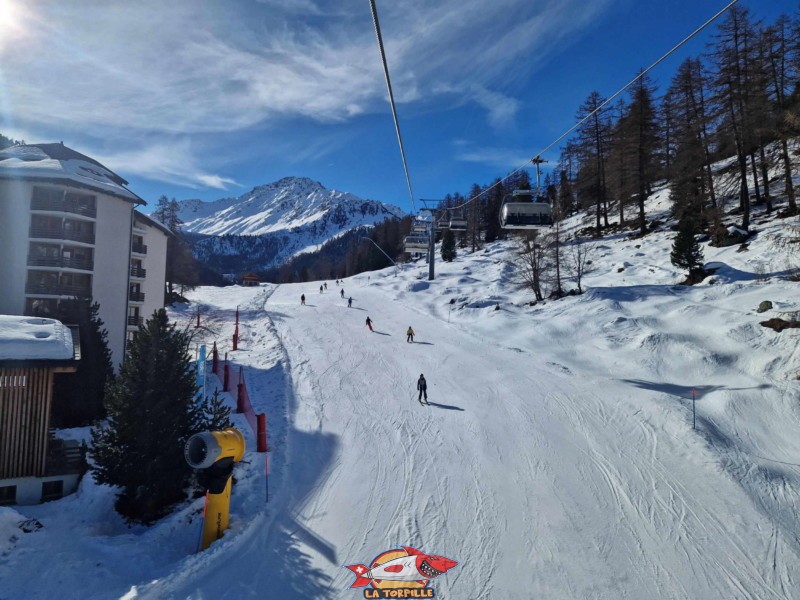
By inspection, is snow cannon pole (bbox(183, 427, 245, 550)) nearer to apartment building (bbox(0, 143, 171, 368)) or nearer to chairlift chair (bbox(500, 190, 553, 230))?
chairlift chair (bbox(500, 190, 553, 230))

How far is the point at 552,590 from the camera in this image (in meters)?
7.70

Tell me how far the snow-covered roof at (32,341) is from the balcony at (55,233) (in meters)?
16.4

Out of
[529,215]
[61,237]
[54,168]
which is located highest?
[54,168]

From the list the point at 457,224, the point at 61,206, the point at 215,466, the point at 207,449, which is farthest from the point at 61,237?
the point at 207,449

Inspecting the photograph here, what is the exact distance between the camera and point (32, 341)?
41.2ft

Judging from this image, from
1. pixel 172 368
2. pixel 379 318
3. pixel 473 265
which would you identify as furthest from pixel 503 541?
pixel 473 265

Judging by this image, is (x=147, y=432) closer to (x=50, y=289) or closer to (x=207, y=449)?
(x=207, y=449)

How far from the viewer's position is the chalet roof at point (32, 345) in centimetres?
1210

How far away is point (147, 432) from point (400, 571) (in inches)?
258

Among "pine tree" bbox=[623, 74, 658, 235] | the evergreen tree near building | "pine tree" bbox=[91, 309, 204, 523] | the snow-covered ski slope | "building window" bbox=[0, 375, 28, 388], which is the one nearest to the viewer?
the snow-covered ski slope

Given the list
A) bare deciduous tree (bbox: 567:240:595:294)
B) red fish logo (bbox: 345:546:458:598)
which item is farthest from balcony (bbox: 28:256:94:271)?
bare deciduous tree (bbox: 567:240:595:294)

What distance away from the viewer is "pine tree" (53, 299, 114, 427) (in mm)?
17828

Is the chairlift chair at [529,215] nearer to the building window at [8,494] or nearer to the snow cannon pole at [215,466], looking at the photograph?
the snow cannon pole at [215,466]

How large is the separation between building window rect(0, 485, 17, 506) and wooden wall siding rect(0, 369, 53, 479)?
0.39 m
